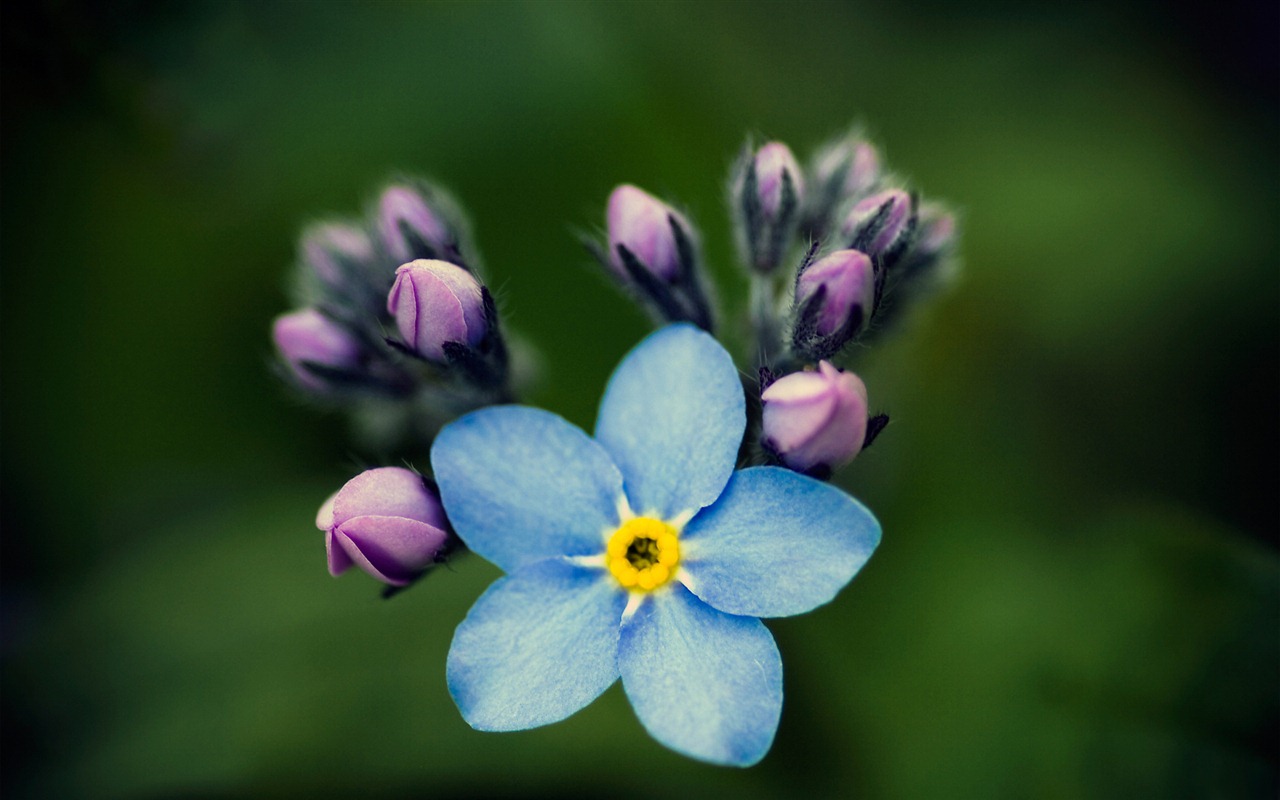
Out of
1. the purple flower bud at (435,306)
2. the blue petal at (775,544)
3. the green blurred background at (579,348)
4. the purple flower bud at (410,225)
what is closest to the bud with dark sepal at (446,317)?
the purple flower bud at (435,306)

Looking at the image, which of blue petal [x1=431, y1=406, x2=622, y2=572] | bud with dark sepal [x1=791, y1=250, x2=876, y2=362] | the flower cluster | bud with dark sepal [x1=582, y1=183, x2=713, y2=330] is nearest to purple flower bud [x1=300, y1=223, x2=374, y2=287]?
the flower cluster

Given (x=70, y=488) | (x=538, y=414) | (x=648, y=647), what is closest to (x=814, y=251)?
(x=538, y=414)

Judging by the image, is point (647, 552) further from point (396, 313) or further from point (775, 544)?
point (396, 313)

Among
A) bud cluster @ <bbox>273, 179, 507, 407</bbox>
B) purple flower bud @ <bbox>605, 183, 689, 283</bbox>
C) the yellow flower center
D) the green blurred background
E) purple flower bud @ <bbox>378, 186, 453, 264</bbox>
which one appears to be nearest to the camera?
the yellow flower center

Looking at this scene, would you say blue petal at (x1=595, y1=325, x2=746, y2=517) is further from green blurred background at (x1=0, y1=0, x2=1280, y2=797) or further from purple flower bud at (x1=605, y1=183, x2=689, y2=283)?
green blurred background at (x1=0, y1=0, x2=1280, y2=797)

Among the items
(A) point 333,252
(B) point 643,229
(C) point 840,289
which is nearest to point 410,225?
(A) point 333,252

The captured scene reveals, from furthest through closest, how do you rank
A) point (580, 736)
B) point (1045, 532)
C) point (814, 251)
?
point (1045, 532), point (580, 736), point (814, 251)

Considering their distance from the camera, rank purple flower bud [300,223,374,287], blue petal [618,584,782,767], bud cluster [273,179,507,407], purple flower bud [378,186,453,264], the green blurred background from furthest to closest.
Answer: the green blurred background < purple flower bud [300,223,374,287] < purple flower bud [378,186,453,264] < bud cluster [273,179,507,407] < blue petal [618,584,782,767]

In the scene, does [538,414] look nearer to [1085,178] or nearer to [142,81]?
[142,81]
